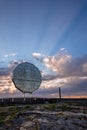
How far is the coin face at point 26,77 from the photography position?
30.6 m

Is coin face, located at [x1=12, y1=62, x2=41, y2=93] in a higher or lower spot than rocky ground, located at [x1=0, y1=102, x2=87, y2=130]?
higher

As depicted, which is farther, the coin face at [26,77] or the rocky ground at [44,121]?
the coin face at [26,77]

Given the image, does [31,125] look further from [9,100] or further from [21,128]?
[9,100]

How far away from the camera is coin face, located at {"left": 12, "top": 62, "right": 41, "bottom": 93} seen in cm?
3063

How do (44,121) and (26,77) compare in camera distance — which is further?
(26,77)

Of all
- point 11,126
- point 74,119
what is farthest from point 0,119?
point 74,119

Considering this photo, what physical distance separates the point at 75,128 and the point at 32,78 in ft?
63.7

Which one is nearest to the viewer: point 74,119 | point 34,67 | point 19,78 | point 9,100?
point 74,119

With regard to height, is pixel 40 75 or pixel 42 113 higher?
pixel 40 75

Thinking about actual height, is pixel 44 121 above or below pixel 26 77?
below

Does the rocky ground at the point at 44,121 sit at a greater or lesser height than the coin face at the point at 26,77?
lesser

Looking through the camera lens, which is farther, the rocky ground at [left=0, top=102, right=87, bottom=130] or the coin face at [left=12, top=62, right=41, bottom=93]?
the coin face at [left=12, top=62, right=41, bottom=93]

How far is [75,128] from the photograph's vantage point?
43.0 feet

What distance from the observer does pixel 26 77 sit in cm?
3147
